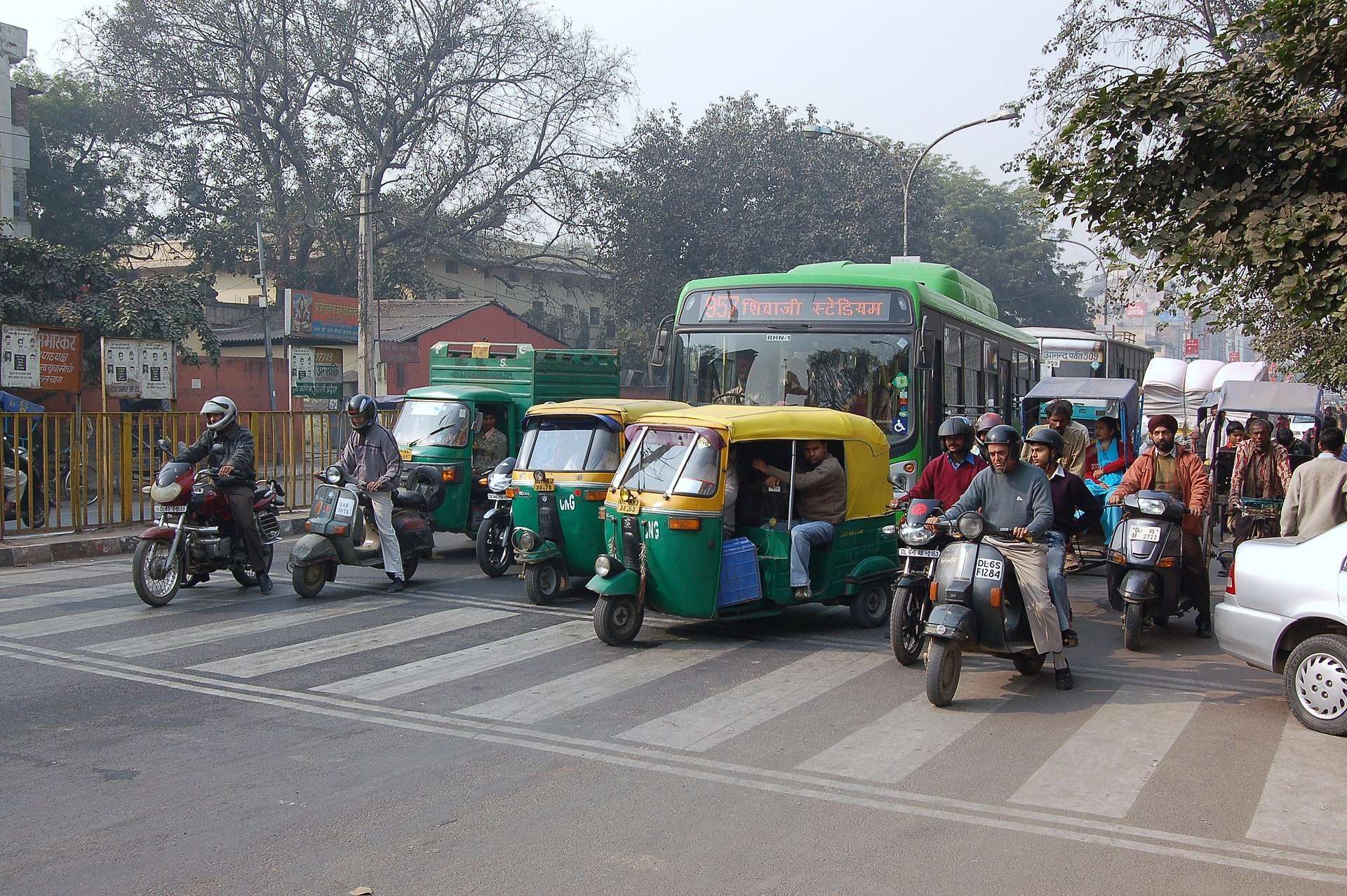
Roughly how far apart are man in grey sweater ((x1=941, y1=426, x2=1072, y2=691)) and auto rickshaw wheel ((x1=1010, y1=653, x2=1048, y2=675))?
139 mm

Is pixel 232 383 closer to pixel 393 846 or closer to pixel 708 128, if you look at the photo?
pixel 708 128

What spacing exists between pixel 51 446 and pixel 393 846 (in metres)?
11.4

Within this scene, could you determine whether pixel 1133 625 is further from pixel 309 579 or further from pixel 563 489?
pixel 309 579

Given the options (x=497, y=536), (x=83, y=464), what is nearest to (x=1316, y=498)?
(x=497, y=536)

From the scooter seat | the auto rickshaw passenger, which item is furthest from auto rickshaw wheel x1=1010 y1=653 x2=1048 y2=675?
the scooter seat

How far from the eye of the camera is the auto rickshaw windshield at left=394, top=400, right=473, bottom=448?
44.2ft

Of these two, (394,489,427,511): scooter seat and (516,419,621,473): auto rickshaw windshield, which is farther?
(394,489,427,511): scooter seat

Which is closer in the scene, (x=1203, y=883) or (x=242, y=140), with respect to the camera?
(x=1203, y=883)

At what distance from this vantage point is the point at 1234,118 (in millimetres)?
7656

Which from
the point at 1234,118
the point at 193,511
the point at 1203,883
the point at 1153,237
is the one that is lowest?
the point at 1203,883

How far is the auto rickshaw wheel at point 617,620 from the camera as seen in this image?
8523 mm

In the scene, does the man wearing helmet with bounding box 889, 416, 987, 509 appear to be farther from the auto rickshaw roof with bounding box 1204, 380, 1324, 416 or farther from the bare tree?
the bare tree

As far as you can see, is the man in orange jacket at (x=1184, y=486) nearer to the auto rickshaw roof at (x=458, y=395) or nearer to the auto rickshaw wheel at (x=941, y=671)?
the auto rickshaw wheel at (x=941, y=671)

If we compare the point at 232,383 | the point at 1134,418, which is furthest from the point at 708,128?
the point at 1134,418
